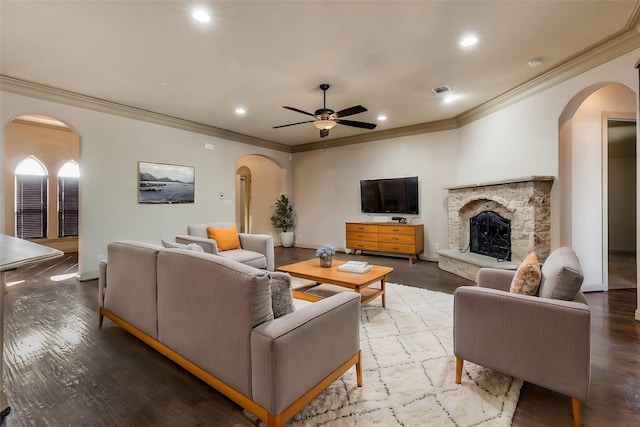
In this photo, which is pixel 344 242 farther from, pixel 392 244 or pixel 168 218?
pixel 168 218

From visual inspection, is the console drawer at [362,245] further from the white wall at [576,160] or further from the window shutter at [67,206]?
the window shutter at [67,206]

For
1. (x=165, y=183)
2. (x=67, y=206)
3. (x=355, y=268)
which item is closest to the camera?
(x=355, y=268)

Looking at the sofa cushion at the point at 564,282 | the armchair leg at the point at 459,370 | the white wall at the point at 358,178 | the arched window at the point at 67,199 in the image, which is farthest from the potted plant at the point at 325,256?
the arched window at the point at 67,199

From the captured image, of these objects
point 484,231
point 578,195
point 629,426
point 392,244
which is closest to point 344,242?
point 392,244

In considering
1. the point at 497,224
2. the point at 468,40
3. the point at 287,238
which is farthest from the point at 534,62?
the point at 287,238

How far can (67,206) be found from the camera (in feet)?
23.1

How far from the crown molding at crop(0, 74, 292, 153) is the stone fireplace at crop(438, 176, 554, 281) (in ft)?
16.2

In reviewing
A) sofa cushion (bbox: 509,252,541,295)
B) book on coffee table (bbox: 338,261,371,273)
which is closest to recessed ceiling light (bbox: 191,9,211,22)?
book on coffee table (bbox: 338,261,371,273)

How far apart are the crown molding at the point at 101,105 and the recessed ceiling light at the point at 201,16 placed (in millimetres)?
3033

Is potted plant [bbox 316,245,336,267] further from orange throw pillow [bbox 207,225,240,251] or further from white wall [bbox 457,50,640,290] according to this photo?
white wall [bbox 457,50,640,290]

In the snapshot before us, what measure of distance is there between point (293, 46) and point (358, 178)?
4.37 m

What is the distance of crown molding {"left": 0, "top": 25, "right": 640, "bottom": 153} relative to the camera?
10.0ft

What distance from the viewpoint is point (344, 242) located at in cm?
741

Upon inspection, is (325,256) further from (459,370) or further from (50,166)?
(50,166)
